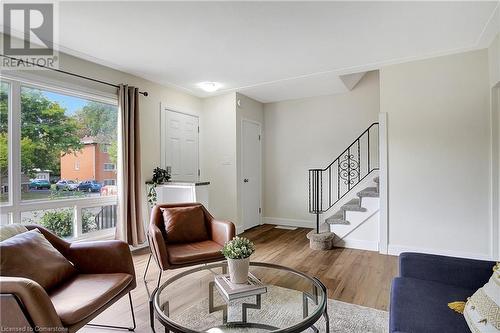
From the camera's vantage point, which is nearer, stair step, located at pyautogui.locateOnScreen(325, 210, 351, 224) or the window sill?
the window sill

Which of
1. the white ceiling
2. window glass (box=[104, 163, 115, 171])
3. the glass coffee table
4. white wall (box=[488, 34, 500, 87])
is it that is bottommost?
the glass coffee table

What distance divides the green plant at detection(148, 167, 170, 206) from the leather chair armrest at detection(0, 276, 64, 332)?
8.98ft

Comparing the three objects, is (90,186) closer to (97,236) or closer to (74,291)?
(97,236)

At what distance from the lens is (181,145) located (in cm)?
479

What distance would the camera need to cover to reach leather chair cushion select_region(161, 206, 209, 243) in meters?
2.93

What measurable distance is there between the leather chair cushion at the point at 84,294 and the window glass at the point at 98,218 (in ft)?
5.82

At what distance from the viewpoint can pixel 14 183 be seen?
9.13 ft

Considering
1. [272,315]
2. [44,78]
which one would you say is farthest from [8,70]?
[272,315]

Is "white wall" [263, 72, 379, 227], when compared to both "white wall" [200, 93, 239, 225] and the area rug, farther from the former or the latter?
the area rug

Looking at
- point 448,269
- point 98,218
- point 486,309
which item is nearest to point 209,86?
point 98,218

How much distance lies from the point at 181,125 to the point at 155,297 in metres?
3.49

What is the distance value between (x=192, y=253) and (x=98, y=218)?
1.80 metres

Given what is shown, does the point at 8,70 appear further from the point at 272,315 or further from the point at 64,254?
the point at 272,315

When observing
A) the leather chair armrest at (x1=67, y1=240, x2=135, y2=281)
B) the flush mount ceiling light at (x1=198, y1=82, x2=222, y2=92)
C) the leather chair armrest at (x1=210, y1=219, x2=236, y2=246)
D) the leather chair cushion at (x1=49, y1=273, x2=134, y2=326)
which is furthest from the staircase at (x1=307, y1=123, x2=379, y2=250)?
the leather chair cushion at (x1=49, y1=273, x2=134, y2=326)
